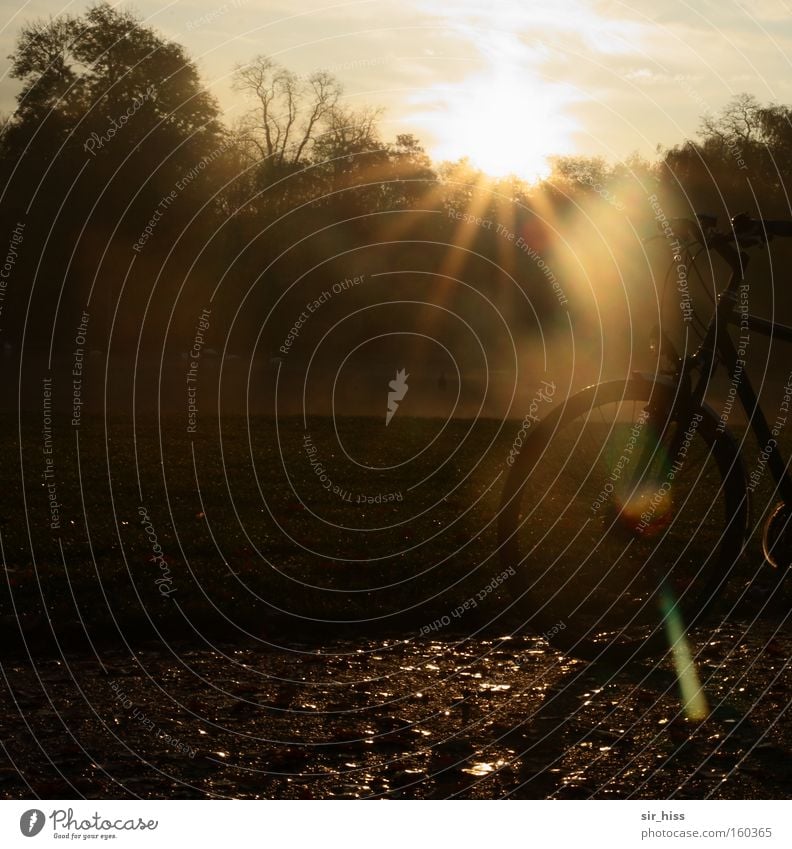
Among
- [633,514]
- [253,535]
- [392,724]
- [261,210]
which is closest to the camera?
[392,724]

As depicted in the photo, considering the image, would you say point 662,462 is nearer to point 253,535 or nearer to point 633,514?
point 633,514

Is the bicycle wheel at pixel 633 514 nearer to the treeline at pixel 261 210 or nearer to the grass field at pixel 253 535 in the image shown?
the grass field at pixel 253 535

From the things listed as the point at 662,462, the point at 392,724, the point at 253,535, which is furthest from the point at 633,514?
the point at 253,535

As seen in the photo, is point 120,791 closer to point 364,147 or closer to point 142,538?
point 142,538

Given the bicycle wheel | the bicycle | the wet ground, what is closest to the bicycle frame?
the bicycle

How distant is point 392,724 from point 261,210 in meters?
23.8

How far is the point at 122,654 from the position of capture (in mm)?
5715

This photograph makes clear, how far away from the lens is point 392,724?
4.82 metres

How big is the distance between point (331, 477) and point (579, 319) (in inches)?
1341

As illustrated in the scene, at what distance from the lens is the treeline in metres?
20.0

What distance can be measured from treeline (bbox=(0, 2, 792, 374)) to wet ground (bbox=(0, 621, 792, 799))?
9220mm

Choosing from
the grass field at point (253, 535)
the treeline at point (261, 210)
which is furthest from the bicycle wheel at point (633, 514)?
the treeline at point (261, 210)

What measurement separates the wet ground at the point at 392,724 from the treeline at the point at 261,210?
922cm
